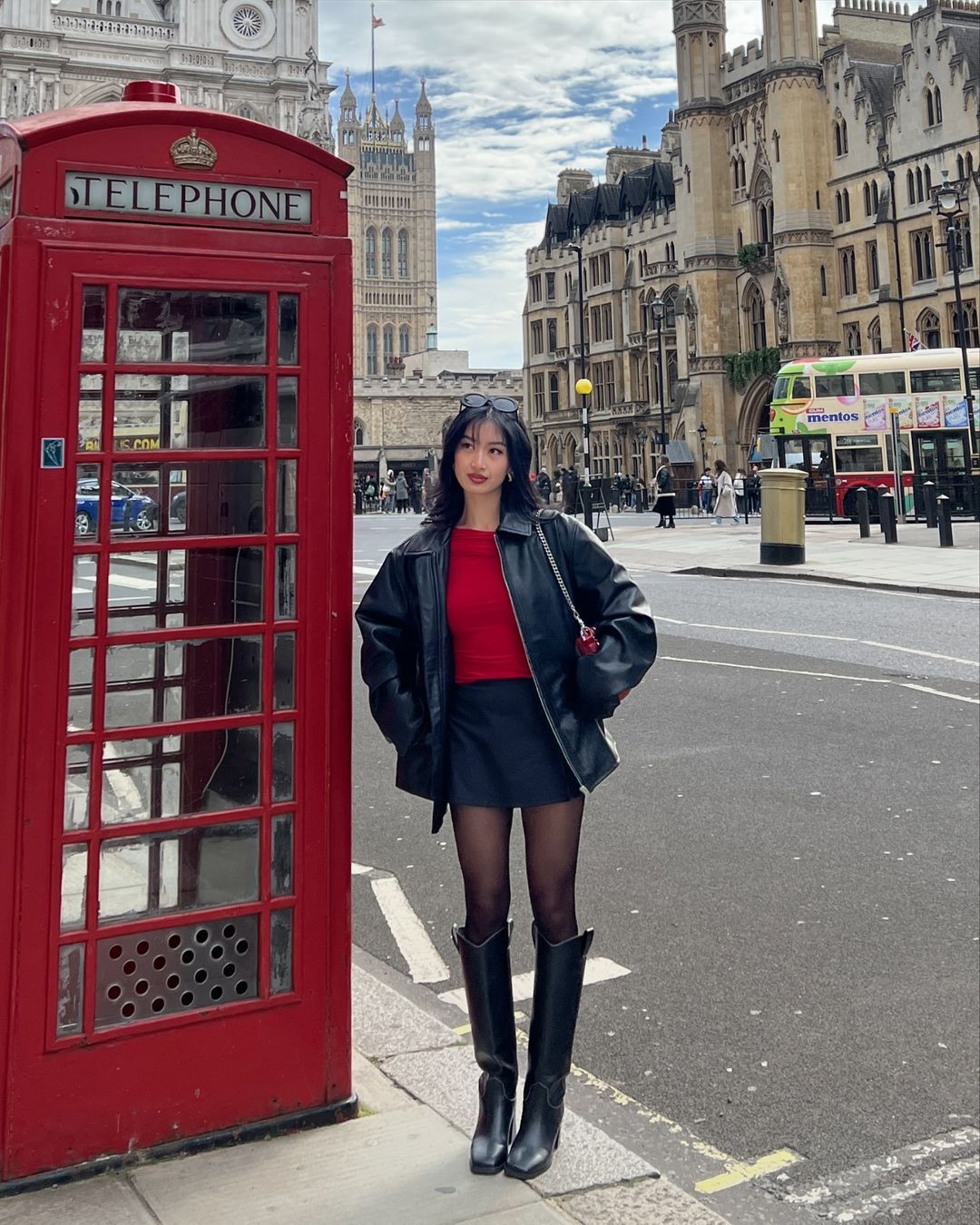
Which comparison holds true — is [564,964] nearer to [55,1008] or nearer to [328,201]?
[55,1008]

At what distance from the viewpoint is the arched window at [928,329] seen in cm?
4700

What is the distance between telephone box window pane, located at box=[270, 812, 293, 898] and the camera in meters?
3.07

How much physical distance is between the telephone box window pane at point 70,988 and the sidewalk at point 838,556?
14216 mm

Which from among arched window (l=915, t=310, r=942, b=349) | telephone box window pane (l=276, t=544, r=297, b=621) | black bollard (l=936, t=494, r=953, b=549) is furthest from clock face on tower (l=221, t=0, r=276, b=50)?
telephone box window pane (l=276, t=544, r=297, b=621)

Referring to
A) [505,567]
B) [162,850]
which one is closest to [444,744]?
[505,567]

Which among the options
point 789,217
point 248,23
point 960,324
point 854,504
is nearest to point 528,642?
point 960,324

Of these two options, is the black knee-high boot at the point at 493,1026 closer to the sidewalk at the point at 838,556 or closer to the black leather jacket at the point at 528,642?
the black leather jacket at the point at 528,642

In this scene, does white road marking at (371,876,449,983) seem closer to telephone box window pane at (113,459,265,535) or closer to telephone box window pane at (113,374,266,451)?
telephone box window pane at (113,459,265,535)

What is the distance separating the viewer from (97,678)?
2.84m

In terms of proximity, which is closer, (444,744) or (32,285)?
(32,285)

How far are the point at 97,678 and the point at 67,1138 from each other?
41.4 inches

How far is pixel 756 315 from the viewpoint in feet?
182

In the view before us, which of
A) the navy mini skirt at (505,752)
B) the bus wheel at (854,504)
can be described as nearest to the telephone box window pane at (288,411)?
the navy mini skirt at (505,752)

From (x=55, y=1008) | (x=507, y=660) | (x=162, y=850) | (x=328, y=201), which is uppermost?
(x=328, y=201)
